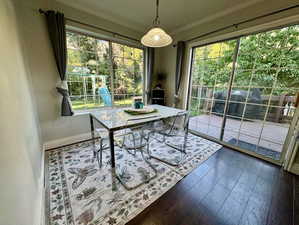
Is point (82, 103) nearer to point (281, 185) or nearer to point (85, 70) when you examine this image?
point (85, 70)

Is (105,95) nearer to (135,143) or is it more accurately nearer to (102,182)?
(135,143)

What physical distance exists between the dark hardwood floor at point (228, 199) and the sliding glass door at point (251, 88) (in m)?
0.61

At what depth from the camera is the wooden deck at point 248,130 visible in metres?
2.07

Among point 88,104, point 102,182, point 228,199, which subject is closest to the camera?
point 228,199

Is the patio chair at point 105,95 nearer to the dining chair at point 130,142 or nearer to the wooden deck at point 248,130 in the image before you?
the dining chair at point 130,142

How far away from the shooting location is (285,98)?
191 centimetres

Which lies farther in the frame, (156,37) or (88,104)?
(88,104)

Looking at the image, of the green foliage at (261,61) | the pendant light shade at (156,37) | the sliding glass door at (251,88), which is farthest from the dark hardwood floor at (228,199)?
the pendant light shade at (156,37)

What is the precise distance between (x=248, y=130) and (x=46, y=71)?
3786mm

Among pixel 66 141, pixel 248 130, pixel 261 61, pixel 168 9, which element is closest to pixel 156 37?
pixel 168 9

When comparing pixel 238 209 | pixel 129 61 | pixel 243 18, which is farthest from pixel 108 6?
pixel 238 209

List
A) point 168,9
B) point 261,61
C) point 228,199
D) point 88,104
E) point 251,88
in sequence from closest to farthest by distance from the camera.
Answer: point 228,199 < point 261,61 < point 251,88 < point 168,9 < point 88,104

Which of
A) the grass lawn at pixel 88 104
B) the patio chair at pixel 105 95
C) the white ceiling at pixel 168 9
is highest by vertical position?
the white ceiling at pixel 168 9

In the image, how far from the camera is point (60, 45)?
6.89 ft
